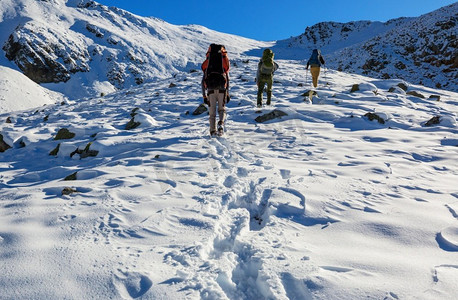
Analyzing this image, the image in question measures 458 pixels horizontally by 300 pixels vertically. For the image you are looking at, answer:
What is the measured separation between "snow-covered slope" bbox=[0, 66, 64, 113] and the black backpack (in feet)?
70.2

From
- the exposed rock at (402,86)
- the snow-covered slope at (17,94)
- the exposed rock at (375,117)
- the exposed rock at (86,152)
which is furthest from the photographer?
the snow-covered slope at (17,94)

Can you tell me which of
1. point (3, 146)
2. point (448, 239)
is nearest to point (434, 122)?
point (448, 239)

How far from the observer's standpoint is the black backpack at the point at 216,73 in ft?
21.0

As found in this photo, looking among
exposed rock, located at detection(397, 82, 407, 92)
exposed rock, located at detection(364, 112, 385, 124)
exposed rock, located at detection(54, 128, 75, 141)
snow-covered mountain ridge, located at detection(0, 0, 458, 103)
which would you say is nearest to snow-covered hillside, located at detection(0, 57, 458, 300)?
exposed rock, located at detection(364, 112, 385, 124)

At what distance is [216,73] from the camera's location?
639 centimetres

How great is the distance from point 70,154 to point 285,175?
16.3ft

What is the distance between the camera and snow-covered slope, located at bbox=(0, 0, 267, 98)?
117ft

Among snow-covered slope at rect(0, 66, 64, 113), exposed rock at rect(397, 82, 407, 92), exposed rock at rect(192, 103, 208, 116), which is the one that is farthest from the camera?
snow-covered slope at rect(0, 66, 64, 113)

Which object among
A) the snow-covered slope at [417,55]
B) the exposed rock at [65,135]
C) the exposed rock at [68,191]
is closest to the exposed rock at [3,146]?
the exposed rock at [65,135]

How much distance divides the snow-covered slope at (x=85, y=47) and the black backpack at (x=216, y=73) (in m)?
31.5

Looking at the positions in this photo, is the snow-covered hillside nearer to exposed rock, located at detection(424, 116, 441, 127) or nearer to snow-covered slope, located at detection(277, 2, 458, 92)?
exposed rock, located at detection(424, 116, 441, 127)

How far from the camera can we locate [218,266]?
2.25 meters

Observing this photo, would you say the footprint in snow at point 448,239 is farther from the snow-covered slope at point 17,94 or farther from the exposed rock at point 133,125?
the snow-covered slope at point 17,94

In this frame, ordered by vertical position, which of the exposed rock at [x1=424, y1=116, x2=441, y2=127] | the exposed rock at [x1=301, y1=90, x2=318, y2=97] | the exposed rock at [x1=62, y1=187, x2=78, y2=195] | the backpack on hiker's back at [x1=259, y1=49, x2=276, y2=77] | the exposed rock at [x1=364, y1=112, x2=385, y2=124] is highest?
the backpack on hiker's back at [x1=259, y1=49, x2=276, y2=77]
